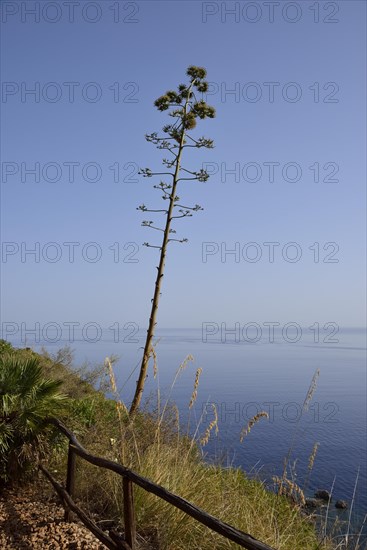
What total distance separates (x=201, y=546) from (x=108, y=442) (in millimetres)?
2933

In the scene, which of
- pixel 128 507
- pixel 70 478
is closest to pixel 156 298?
pixel 70 478

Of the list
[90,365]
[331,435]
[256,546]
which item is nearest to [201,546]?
[256,546]

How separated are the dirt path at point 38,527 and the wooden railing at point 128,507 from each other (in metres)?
0.18

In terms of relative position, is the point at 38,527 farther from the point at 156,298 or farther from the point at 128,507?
the point at 156,298

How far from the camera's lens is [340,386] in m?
66.6

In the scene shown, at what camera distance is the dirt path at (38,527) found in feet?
16.8

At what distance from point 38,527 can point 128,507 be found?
1.57 m

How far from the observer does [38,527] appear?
17.8 feet

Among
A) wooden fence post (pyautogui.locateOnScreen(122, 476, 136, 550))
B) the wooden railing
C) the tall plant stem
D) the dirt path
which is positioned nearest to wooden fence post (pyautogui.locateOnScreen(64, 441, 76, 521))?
the wooden railing

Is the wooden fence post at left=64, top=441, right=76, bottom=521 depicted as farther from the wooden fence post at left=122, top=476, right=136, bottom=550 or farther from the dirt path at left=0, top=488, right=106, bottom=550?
the wooden fence post at left=122, top=476, right=136, bottom=550

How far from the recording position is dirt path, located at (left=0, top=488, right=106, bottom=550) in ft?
16.8

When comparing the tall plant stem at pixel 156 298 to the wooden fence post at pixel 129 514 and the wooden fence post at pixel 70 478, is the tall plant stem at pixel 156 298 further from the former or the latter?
the wooden fence post at pixel 129 514

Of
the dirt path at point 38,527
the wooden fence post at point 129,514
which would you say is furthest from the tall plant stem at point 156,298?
the wooden fence post at point 129,514

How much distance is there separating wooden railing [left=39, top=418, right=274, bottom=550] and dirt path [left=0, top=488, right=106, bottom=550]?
18 centimetres
